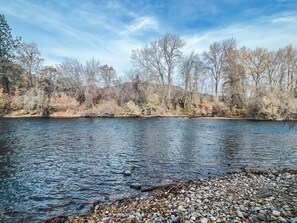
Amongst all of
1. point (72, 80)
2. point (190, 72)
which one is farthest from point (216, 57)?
point (72, 80)

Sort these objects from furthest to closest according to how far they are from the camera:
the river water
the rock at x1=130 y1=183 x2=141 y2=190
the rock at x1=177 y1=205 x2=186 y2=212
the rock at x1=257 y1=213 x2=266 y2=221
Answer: the rock at x1=130 y1=183 x2=141 y2=190 → the river water → the rock at x1=177 y1=205 x2=186 y2=212 → the rock at x1=257 y1=213 x2=266 y2=221

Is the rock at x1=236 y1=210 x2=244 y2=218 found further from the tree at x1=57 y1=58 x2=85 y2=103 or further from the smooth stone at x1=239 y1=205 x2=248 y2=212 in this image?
the tree at x1=57 y1=58 x2=85 y2=103

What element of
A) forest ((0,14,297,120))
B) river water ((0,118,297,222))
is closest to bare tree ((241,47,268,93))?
forest ((0,14,297,120))

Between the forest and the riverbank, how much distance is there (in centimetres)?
3652

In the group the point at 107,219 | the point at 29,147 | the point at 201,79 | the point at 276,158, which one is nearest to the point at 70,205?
the point at 107,219

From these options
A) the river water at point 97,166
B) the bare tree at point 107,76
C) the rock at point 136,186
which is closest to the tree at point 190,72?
the bare tree at point 107,76

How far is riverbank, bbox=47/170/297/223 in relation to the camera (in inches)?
197

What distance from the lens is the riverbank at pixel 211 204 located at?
5.00 metres

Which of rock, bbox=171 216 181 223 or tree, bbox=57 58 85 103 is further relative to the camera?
tree, bbox=57 58 85 103

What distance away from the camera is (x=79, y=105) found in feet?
152

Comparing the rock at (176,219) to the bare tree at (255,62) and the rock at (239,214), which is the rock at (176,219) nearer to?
the rock at (239,214)

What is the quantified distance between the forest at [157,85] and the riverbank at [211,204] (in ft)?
120

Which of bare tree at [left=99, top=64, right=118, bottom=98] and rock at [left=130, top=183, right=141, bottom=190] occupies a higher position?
bare tree at [left=99, top=64, right=118, bottom=98]

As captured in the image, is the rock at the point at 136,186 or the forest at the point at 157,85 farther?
the forest at the point at 157,85
